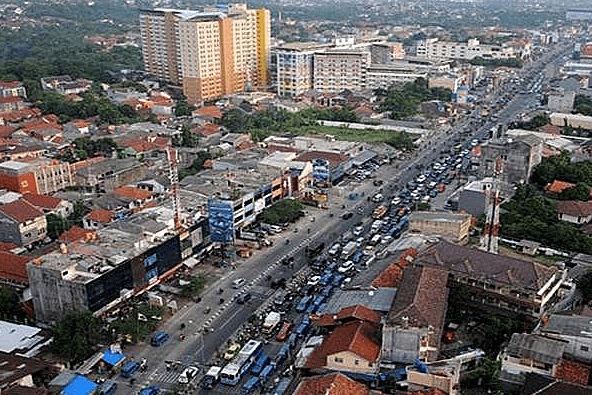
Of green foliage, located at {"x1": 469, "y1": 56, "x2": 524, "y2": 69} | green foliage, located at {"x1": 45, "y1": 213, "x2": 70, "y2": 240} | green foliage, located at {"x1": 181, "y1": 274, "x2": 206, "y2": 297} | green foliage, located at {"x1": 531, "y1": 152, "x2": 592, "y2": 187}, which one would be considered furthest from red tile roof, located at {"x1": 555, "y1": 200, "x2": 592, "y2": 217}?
green foliage, located at {"x1": 469, "y1": 56, "x2": 524, "y2": 69}

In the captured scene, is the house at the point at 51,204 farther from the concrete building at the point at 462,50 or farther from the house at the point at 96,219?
the concrete building at the point at 462,50

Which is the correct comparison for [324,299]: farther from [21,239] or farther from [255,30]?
[255,30]

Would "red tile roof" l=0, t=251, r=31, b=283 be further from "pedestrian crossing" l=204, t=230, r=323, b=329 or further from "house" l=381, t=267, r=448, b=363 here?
"house" l=381, t=267, r=448, b=363

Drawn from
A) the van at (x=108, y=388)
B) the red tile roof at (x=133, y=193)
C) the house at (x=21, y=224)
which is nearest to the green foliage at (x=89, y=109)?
the red tile roof at (x=133, y=193)

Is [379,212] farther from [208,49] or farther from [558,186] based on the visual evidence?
[208,49]

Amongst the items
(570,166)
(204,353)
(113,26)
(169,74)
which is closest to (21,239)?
(204,353)
